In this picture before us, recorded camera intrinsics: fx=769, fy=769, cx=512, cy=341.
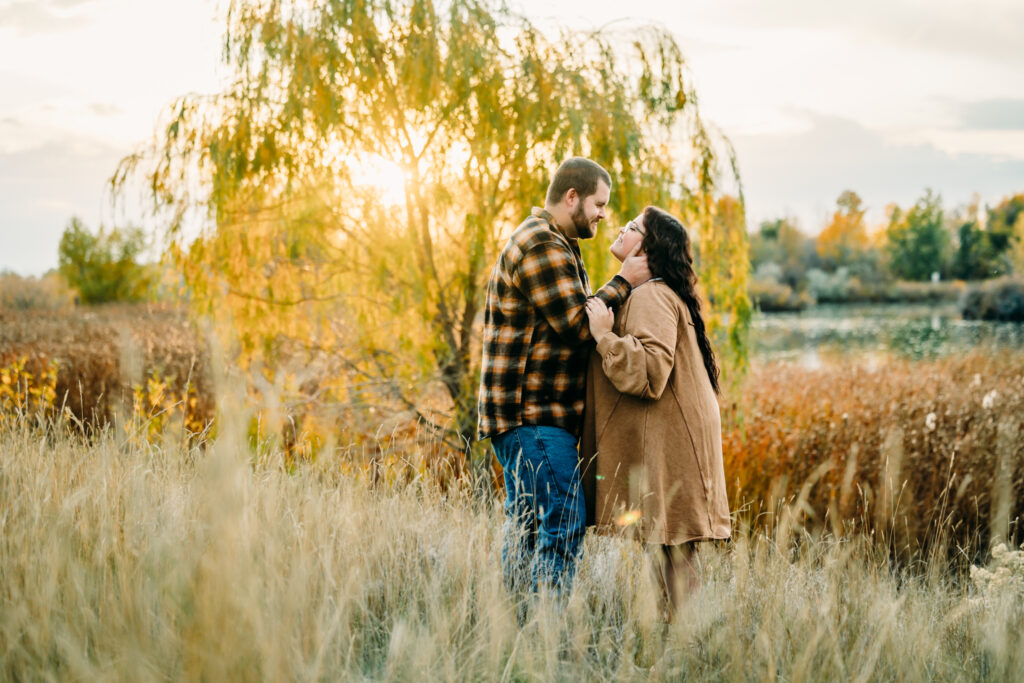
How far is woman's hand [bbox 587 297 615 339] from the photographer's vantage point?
104 inches

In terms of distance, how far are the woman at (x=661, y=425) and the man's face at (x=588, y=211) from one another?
0.65 feet

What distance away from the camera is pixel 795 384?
10781 mm

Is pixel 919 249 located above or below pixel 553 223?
above

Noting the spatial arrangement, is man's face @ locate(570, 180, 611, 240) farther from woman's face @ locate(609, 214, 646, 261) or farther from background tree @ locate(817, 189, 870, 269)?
background tree @ locate(817, 189, 870, 269)

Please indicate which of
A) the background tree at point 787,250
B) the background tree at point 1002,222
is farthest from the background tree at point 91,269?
the background tree at point 1002,222

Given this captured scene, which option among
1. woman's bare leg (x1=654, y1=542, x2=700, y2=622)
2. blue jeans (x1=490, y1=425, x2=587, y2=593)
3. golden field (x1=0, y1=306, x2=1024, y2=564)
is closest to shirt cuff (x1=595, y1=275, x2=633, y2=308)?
blue jeans (x1=490, y1=425, x2=587, y2=593)

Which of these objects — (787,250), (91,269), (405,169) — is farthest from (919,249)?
(405,169)

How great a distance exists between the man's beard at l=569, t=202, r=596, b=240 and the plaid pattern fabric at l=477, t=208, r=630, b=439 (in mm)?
61

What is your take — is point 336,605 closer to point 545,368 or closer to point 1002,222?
point 545,368

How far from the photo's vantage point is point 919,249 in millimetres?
60719

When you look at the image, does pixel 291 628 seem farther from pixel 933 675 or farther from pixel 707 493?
pixel 933 675

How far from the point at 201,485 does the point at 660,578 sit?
1.65 meters

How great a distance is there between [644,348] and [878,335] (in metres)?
27.6

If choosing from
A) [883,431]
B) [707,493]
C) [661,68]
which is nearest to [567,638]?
[707,493]
